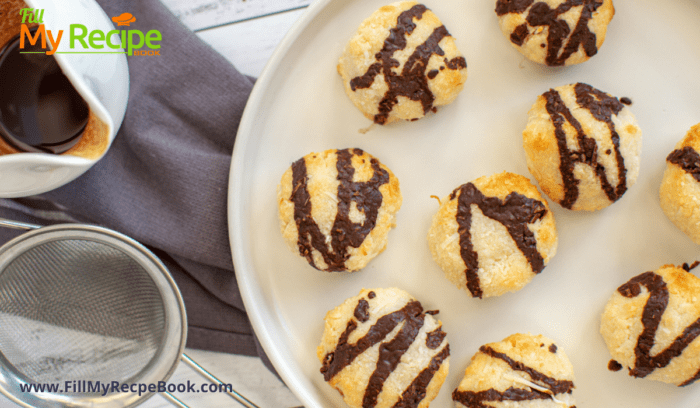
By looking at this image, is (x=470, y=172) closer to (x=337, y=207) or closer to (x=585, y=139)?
(x=585, y=139)

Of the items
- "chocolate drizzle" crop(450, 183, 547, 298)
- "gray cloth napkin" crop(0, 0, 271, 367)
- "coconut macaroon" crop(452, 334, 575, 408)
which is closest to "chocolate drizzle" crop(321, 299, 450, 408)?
"coconut macaroon" crop(452, 334, 575, 408)

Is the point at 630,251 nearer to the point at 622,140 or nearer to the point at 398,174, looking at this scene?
the point at 622,140

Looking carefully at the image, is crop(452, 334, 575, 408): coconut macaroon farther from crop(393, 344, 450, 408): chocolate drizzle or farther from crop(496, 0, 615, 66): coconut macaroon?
crop(496, 0, 615, 66): coconut macaroon

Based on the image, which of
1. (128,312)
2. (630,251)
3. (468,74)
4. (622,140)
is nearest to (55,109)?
(128,312)

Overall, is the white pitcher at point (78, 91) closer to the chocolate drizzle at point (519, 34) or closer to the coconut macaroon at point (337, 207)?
the coconut macaroon at point (337, 207)

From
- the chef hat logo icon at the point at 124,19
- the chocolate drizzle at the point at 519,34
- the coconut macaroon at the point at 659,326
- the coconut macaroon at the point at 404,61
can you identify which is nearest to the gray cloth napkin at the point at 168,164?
the chef hat logo icon at the point at 124,19

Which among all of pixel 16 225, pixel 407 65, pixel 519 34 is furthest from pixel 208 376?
pixel 519 34
